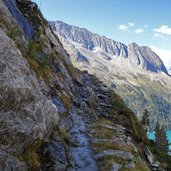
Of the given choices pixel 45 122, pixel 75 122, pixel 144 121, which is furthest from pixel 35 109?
pixel 144 121

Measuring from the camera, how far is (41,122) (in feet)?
63.2

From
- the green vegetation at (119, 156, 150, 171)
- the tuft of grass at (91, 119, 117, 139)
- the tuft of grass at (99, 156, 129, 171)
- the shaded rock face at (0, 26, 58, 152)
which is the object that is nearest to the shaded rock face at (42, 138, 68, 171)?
the shaded rock face at (0, 26, 58, 152)

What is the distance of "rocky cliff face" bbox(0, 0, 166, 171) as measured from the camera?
1683 cm

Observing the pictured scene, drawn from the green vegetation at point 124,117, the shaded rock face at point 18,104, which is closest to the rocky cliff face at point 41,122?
the shaded rock face at point 18,104

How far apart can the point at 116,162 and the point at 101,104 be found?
25.7 m

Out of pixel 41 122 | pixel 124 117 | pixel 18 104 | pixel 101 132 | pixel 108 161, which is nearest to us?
pixel 18 104

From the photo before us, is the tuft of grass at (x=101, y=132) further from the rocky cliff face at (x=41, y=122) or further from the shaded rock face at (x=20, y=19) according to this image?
the shaded rock face at (x=20, y=19)

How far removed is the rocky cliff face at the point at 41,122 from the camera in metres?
16.8

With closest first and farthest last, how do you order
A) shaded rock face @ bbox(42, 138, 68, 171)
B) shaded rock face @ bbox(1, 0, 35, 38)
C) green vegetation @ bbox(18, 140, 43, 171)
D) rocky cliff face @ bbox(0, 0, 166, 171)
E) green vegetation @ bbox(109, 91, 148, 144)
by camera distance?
rocky cliff face @ bbox(0, 0, 166, 171) < green vegetation @ bbox(18, 140, 43, 171) < shaded rock face @ bbox(42, 138, 68, 171) < shaded rock face @ bbox(1, 0, 35, 38) < green vegetation @ bbox(109, 91, 148, 144)

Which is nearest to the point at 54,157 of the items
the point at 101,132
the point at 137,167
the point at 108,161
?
the point at 108,161

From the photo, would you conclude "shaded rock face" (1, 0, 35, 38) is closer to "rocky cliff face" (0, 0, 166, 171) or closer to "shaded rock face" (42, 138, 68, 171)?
"rocky cliff face" (0, 0, 166, 171)

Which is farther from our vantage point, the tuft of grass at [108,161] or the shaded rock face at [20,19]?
the shaded rock face at [20,19]

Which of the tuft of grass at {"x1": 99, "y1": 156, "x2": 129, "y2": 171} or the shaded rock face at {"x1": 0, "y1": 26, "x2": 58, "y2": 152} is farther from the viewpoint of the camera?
the tuft of grass at {"x1": 99, "y1": 156, "x2": 129, "y2": 171}

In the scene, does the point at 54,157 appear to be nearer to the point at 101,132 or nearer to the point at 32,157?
the point at 32,157
